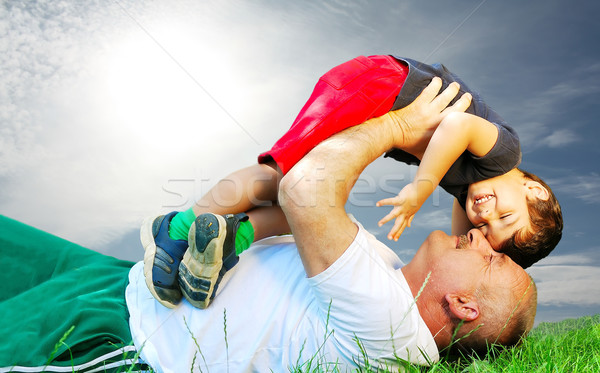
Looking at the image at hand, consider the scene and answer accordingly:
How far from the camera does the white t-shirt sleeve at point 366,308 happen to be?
84.7 inches

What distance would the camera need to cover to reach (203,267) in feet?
7.75

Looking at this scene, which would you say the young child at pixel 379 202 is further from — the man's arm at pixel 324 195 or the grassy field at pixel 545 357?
the grassy field at pixel 545 357

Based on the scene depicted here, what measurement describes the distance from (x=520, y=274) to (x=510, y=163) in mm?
770

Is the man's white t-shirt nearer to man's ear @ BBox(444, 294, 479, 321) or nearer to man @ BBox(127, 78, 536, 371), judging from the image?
man @ BBox(127, 78, 536, 371)

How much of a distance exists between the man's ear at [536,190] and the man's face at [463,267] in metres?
0.62

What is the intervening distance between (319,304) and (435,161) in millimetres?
1065

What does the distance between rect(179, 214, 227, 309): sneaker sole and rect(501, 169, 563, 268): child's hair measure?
1720 mm

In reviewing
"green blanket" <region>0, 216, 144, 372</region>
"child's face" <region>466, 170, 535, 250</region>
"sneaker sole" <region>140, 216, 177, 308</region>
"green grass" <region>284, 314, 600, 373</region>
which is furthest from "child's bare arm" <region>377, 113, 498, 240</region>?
"green blanket" <region>0, 216, 144, 372</region>

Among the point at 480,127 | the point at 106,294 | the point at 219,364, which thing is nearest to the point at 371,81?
the point at 480,127

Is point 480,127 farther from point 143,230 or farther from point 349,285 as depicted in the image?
point 143,230

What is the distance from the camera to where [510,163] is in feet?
9.91

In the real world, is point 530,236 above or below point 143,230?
above

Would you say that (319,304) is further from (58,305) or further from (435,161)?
(58,305)

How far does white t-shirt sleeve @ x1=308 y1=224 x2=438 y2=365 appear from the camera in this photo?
7.06 feet
